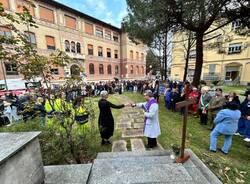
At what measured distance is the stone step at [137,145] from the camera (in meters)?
3.90

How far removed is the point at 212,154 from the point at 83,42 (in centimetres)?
2281

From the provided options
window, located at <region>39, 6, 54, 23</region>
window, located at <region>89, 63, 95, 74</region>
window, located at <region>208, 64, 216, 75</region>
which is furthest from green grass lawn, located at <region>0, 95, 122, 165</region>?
window, located at <region>208, 64, 216, 75</region>

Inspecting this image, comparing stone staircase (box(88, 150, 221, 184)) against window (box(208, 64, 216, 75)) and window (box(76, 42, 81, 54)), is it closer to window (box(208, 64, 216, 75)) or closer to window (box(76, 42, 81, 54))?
window (box(76, 42, 81, 54))

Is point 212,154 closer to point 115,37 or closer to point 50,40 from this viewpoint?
Result: point 50,40

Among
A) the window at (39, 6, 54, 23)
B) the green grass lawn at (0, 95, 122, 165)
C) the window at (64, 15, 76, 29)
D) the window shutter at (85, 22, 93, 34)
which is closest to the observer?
the green grass lawn at (0, 95, 122, 165)

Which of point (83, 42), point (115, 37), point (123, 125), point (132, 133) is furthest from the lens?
point (115, 37)

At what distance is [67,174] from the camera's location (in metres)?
2.19

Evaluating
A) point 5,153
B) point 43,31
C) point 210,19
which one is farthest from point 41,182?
point 43,31

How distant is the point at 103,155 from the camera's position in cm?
313

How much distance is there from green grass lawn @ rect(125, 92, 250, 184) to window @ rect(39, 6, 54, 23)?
19.1 metres

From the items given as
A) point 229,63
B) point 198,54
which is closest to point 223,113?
point 198,54

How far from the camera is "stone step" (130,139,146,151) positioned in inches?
154

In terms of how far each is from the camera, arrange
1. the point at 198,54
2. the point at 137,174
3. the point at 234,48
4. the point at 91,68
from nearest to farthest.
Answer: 1. the point at 137,174
2. the point at 198,54
3. the point at 234,48
4. the point at 91,68

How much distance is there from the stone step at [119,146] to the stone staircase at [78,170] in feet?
4.50
